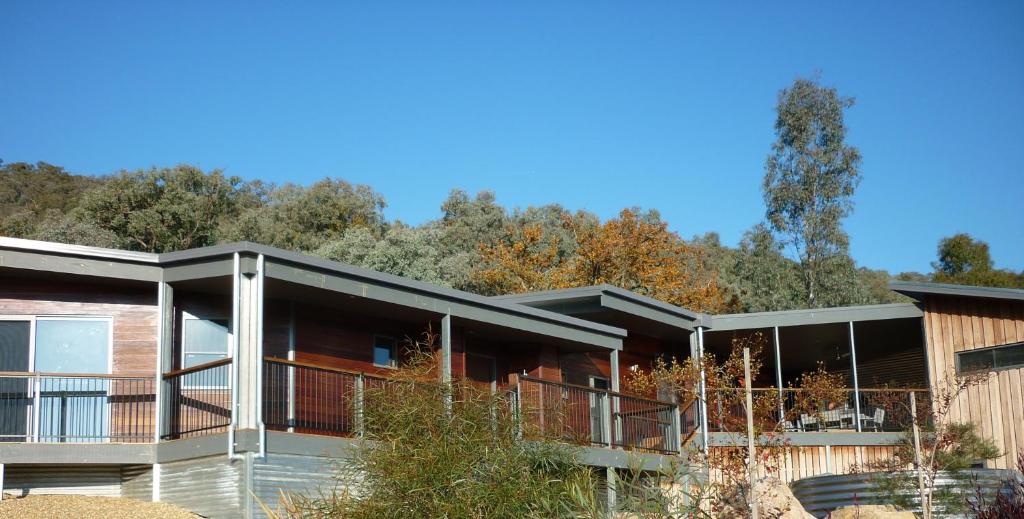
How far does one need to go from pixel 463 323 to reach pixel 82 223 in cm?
2547

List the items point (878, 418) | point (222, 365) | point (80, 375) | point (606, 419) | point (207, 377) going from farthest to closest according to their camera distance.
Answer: point (878, 418), point (606, 419), point (207, 377), point (80, 375), point (222, 365)

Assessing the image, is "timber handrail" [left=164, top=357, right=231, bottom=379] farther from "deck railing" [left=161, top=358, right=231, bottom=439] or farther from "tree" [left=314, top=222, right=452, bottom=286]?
"tree" [left=314, top=222, right=452, bottom=286]

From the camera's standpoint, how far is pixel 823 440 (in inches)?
912

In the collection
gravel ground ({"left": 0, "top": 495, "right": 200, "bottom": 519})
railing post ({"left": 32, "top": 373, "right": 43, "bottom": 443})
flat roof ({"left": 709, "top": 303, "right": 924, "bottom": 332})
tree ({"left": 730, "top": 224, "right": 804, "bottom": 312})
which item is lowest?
gravel ground ({"left": 0, "top": 495, "right": 200, "bottom": 519})

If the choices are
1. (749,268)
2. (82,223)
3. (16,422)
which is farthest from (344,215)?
(16,422)

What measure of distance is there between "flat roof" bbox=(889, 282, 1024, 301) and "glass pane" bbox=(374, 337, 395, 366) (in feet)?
32.9

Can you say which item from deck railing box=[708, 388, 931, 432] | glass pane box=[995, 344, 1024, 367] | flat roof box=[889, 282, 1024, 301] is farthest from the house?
glass pane box=[995, 344, 1024, 367]

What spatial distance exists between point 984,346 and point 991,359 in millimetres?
302

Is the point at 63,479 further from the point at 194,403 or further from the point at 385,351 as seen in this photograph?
the point at 385,351

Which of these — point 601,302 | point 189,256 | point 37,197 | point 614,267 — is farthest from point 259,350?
point 37,197

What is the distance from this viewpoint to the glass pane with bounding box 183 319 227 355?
1677 centimetres

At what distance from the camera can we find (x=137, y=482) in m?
15.4

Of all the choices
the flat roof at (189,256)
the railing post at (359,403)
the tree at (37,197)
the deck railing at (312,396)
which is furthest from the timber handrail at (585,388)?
the tree at (37,197)

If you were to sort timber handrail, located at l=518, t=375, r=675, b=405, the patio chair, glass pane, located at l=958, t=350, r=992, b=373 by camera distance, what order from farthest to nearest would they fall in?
1. the patio chair
2. glass pane, located at l=958, t=350, r=992, b=373
3. timber handrail, located at l=518, t=375, r=675, b=405
